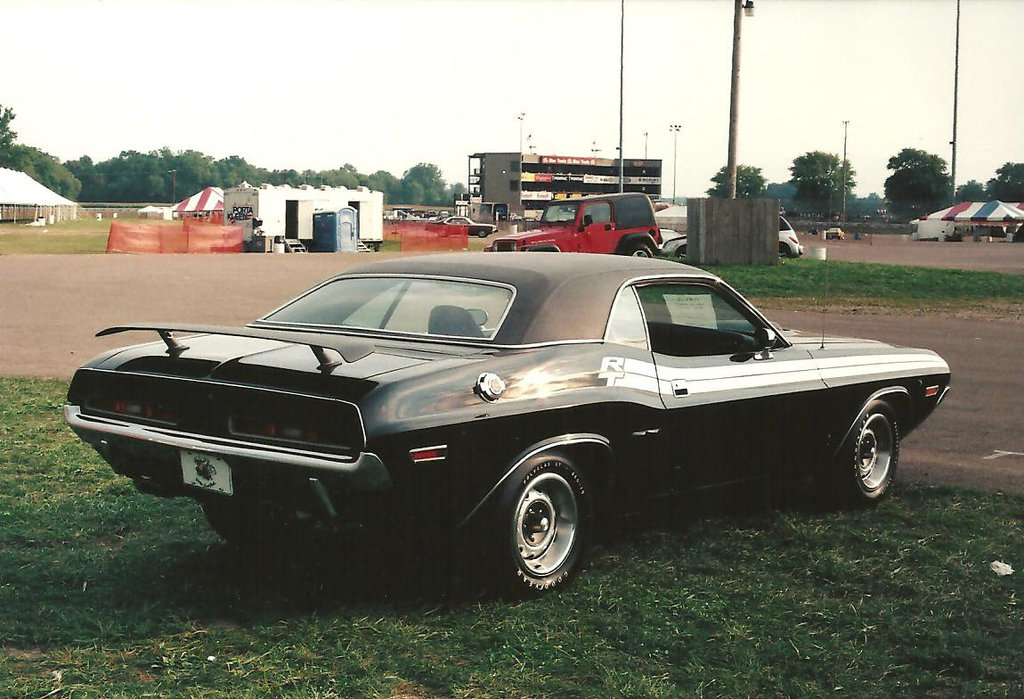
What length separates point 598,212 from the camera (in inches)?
1101

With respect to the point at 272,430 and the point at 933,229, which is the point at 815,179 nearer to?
the point at 933,229

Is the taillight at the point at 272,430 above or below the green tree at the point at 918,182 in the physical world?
below

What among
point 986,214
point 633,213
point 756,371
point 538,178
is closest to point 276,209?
point 633,213

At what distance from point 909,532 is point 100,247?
1751 inches

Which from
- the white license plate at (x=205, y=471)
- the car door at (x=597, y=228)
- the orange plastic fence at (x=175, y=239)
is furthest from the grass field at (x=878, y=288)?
the orange plastic fence at (x=175, y=239)

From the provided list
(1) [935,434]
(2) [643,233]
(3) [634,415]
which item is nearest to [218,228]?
(2) [643,233]

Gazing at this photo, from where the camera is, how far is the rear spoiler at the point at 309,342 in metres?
4.61

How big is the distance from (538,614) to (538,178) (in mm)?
174478

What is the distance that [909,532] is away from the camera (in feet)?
20.7

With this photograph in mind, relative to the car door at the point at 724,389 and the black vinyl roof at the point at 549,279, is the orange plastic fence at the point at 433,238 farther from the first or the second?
the black vinyl roof at the point at 549,279

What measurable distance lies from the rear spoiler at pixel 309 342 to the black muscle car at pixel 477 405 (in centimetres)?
1

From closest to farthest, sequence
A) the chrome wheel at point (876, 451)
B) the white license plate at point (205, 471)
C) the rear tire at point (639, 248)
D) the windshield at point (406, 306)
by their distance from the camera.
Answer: the white license plate at point (205, 471), the windshield at point (406, 306), the chrome wheel at point (876, 451), the rear tire at point (639, 248)

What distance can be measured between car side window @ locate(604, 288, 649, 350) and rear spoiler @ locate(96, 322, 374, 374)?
1.09m

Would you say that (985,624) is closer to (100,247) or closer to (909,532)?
(909,532)
